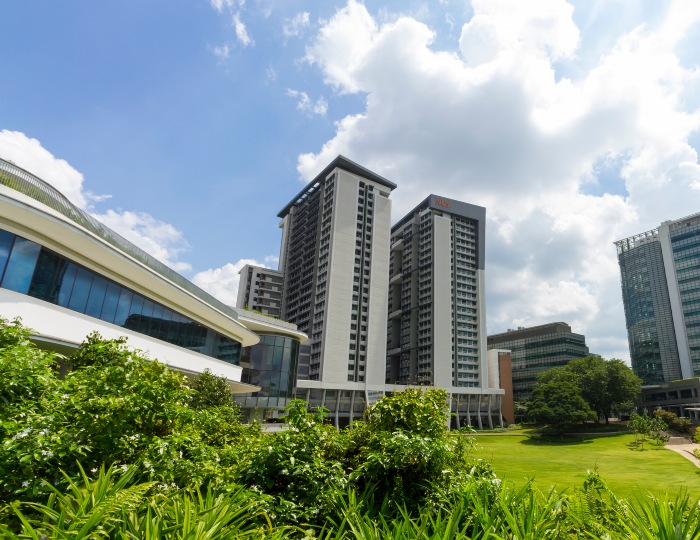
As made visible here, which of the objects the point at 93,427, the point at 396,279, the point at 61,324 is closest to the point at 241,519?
the point at 93,427

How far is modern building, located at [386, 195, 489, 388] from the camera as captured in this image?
118 metres

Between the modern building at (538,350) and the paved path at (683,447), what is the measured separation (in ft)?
207

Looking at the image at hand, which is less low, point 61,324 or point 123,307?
point 123,307

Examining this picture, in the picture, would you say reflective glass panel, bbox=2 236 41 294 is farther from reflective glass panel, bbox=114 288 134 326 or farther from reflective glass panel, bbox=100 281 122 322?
reflective glass panel, bbox=114 288 134 326

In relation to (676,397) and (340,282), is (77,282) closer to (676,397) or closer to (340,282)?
(340,282)

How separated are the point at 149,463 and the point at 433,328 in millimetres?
114203

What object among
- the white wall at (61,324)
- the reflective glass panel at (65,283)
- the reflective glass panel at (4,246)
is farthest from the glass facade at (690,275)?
the reflective glass panel at (4,246)

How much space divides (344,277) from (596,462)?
264 feet

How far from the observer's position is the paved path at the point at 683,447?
55.8 metres

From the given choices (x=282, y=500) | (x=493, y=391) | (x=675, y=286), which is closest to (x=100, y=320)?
(x=282, y=500)

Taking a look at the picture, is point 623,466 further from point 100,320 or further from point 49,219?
point 49,219

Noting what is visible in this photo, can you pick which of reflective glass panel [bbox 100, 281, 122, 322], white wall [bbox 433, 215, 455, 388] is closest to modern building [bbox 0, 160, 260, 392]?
reflective glass panel [bbox 100, 281, 122, 322]

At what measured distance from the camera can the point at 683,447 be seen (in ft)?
215

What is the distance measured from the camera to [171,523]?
5.34 meters
